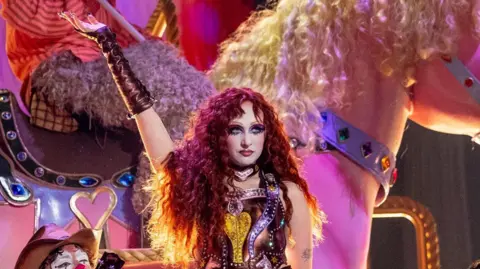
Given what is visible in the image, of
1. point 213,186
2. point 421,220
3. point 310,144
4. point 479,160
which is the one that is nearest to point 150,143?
point 213,186

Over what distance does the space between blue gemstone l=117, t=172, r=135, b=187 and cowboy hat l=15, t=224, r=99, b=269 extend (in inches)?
10.4

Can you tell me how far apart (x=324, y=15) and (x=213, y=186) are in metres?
0.39

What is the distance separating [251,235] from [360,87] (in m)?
0.37

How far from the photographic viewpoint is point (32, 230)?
119cm

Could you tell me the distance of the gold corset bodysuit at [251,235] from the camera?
909 millimetres

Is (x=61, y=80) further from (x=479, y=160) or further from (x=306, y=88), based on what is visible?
(x=479, y=160)

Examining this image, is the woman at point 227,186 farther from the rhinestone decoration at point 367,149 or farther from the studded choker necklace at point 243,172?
the rhinestone decoration at point 367,149

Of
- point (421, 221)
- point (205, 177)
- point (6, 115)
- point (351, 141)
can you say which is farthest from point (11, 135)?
point (421, 221)

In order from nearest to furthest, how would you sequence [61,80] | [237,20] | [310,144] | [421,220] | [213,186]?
[213,186] < [310,144] < [61,80] < [421,220] < [237,20]

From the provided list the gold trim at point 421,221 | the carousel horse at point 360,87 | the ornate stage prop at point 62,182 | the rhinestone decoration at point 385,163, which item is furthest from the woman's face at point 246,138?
the gold trim at point 421,221

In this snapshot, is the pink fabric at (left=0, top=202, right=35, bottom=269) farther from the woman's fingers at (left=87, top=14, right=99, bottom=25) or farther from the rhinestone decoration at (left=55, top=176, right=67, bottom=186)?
the woman's fingers at (left=87, top=14, right=99, bottom=25)

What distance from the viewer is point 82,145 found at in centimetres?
126

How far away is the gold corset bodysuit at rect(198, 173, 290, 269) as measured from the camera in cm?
91

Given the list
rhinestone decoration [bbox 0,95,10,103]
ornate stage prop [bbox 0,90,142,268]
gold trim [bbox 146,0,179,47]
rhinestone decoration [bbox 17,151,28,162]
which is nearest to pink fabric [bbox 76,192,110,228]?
ornate stage prop [bbox 0,90,142,268]
